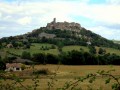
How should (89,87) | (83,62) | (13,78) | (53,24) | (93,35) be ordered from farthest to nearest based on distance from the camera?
(53,24)
(93,35)
(83,62)
(89,87)
(13,78)

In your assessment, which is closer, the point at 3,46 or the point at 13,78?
the point at 13,78

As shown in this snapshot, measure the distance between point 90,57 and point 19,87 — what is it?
5576 centimetres

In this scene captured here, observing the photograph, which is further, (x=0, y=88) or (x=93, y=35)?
(x=93, y=35)

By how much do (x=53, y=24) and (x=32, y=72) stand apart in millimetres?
148960

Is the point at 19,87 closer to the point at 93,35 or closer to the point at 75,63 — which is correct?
the point at 75,63

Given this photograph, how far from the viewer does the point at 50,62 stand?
56281mm

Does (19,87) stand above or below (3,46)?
below

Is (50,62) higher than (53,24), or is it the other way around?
(53,24)

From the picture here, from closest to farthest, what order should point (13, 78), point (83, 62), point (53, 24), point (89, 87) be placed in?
point (13, 78), point (89, 87), point (83, 62), point (53, 24)

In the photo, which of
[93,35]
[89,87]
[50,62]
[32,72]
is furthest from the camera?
[93,35]

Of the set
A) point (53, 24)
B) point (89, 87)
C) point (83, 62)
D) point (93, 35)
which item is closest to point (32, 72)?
point (89, 87)

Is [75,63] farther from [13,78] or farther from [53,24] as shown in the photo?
[53,24]

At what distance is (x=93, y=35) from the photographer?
449ft

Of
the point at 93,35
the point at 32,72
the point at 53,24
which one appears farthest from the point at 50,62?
the point at 53,24
